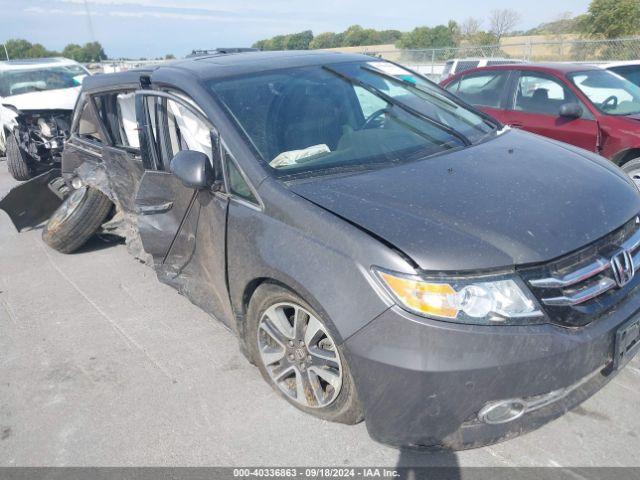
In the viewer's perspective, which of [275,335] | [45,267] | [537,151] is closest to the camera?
[275,335]

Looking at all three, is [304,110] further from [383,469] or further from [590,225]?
[383,469]

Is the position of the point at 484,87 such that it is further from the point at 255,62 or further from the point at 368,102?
the point at 255,62

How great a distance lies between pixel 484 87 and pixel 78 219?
16.9 ft

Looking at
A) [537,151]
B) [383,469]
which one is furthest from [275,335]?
[537,151]

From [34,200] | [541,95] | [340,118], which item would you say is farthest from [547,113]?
[34,200]

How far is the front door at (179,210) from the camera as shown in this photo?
9.64 ft

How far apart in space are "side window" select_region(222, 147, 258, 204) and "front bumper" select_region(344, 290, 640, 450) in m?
0.97

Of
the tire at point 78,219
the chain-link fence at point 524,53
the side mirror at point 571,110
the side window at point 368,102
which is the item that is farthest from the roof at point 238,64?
the chain-link fence at point 524,53

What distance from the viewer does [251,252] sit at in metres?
2.59

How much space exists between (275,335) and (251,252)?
446 millimetres

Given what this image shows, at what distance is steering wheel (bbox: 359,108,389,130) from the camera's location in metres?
3.22

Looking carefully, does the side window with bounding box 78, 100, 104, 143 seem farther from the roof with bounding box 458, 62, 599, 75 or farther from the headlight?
the roof with bounding box 458, 62, 599, 75

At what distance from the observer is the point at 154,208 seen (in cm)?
335

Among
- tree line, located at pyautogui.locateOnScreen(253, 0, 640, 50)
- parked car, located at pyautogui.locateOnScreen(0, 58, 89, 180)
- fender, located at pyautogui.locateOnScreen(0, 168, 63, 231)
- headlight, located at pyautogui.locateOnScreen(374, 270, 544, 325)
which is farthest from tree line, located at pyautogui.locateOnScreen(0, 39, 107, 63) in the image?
headlight, located at pyautogui.locateOnScreen(374, 270, 544, 325)
